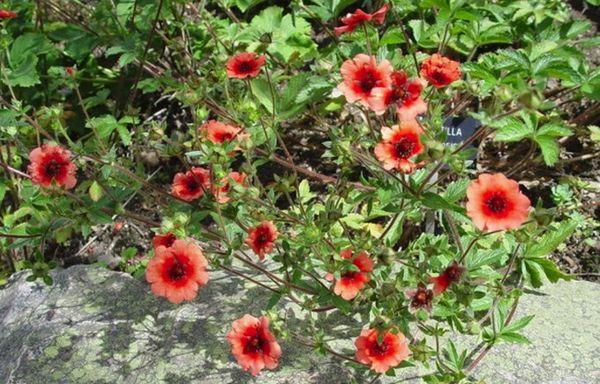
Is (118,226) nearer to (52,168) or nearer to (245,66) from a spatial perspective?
(52,168)

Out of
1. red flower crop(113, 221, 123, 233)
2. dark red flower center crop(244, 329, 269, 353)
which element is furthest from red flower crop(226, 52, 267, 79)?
red flower crop(113, 221, 123, 233)

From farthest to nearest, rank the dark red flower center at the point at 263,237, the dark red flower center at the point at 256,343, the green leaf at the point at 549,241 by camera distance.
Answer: the green leaf at the point at 549,241, the dark red flower center at the point at 263,237, the dark red flower center at the point at 256,343

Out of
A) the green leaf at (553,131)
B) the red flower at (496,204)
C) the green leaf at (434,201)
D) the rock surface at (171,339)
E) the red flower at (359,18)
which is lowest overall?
the rock surface at (171,339)

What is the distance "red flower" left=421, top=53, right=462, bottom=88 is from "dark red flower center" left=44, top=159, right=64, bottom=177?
1.12 meters

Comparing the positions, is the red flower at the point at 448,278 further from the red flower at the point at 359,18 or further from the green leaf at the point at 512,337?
the red flower at the point at 359,18

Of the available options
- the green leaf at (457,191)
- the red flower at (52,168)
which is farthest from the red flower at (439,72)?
the red flower at (52,168)

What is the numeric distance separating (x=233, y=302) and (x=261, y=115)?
682 millimetres

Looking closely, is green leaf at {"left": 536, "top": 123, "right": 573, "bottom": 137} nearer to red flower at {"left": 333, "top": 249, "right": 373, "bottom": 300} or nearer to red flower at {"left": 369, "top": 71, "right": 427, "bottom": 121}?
red flower at {"left": 369, "top": 71, "right": 427, "bottom": 121}

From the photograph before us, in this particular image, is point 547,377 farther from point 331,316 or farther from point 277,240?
point 277,240

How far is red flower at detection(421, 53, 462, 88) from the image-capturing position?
2.07 meters

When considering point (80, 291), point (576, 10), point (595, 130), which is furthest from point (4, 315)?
point (576, 10)

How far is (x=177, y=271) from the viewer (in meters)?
1.95

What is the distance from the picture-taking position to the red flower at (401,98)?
1.86 meters

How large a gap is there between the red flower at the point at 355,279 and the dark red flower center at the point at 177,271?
1.39 feet
